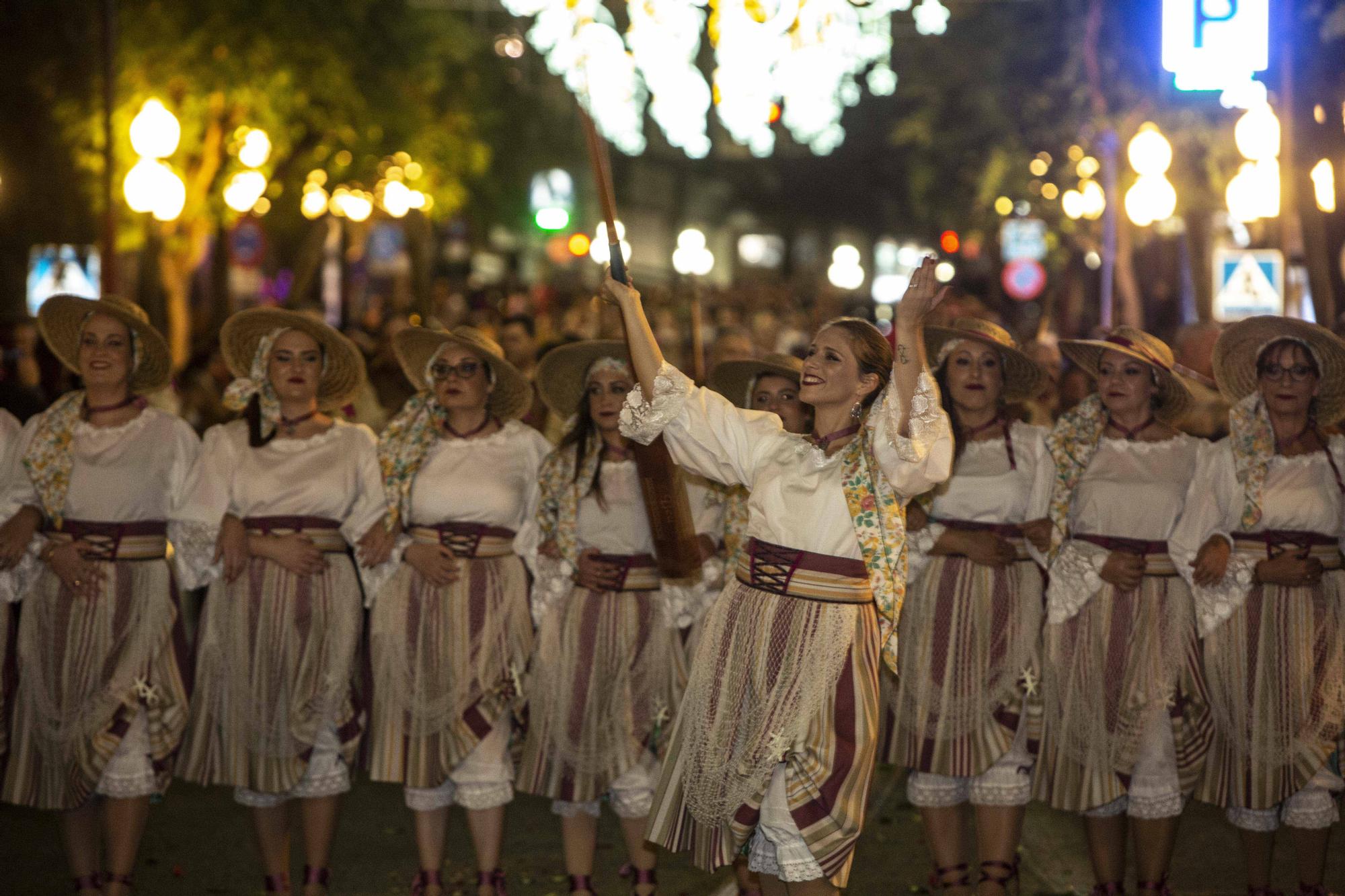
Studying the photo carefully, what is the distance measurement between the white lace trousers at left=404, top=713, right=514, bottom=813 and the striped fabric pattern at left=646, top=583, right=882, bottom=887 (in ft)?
4.54

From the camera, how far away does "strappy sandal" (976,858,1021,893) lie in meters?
5.93

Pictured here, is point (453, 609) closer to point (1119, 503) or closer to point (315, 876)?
point (315, 876)

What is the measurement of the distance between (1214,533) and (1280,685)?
0.60 meters

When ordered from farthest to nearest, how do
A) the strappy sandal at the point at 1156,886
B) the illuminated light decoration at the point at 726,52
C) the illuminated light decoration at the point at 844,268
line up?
1. the illuminated light decoration at the point at 844,268
2. the illuminated light decoration at the point at 726,52
3. the strappy sandal at the point at 1156,886

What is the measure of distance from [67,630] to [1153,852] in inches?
161

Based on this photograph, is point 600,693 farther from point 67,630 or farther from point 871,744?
point 67,630

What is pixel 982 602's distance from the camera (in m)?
6.08

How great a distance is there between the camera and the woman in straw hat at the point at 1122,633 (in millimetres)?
5930

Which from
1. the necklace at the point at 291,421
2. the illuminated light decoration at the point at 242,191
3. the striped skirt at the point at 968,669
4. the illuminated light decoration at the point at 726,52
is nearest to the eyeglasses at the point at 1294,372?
the striped skirt at the point at 968,669

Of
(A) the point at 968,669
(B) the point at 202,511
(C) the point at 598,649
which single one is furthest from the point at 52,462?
(A) the point at 968,669

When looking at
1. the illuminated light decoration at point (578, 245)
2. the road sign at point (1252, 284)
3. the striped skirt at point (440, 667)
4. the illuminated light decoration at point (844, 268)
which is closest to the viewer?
the striped skirt at point (440, 667)

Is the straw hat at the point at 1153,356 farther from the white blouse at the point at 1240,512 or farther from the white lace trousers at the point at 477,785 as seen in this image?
the white lace trousers at the point at 477,785

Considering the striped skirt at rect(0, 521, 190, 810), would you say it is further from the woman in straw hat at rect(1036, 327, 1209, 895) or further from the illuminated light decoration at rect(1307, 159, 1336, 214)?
the illuminated light decoration at rect(1307, 159, 1336, 214)

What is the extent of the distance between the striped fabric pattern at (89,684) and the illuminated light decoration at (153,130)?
285 inches
